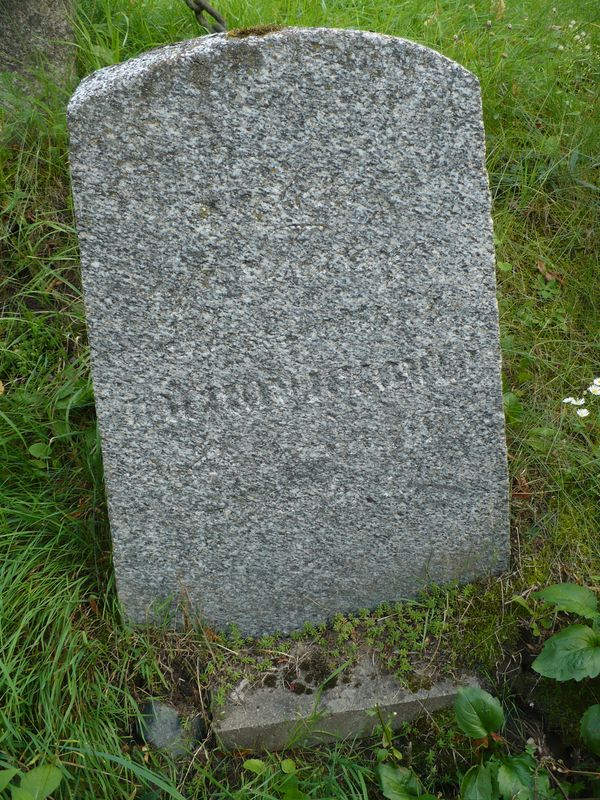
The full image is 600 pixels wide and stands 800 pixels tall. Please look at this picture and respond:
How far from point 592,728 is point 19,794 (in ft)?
3.74

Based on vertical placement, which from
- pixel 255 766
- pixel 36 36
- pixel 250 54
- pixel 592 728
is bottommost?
pixel 255 766

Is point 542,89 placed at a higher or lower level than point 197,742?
higher

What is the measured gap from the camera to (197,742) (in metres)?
1.77

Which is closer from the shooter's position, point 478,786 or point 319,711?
point 478,786

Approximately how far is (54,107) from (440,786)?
7.71ft

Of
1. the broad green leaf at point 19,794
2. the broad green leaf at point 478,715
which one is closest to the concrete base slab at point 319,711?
the broad green leaf at point 478,715

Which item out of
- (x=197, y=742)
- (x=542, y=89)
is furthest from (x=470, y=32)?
(x=197, y=742)

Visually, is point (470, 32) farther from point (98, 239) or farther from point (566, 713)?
point (566, 713)

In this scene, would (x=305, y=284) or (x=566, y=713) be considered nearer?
(x=305, y=284)

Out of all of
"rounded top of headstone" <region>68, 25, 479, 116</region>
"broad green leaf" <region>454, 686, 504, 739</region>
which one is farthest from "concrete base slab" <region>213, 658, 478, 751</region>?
"rounded top of headstone" <region>68, 25, 479, 116</region>

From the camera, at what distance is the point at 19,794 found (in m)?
1.49

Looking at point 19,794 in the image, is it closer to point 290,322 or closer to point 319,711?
point 319,711

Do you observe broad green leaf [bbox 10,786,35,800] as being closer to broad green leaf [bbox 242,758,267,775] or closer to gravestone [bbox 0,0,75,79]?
broad green leaf [bbox 242,758,267,775]

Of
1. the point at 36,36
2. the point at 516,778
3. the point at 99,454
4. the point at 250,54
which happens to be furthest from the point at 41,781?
the point at 36,36
